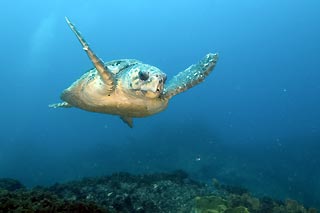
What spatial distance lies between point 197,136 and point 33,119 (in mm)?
38529

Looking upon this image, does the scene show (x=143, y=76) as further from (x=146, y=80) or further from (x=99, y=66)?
(x=99, y=66)

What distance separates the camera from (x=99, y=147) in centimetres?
2892

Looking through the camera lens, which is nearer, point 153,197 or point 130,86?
point 130,86

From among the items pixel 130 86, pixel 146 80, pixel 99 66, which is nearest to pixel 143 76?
pixel 146 80

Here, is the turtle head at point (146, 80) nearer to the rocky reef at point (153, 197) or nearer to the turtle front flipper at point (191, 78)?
the turtle front flipper at point (191, 78)

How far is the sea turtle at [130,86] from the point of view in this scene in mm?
5062

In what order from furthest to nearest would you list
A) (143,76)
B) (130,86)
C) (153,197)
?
1. (153,197)
2. (130,86)
3. (143,76)

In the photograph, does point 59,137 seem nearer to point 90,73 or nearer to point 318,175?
point 318,175

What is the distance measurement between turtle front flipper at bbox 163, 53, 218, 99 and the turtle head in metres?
0.72

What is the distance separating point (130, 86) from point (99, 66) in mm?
628

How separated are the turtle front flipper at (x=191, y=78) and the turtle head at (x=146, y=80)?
722 mm

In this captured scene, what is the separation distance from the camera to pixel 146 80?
507 cm

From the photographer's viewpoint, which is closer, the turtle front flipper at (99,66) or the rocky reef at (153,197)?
the turtle front flipper at (99,66)

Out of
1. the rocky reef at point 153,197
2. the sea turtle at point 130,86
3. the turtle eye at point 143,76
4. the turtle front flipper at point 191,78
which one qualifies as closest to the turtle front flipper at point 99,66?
the sea turtle at point 130,86
